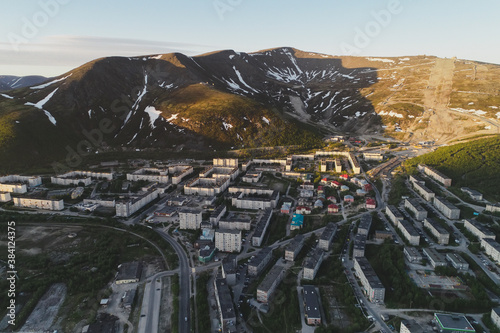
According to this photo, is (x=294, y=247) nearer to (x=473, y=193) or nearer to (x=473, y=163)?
(x=473, y=193)

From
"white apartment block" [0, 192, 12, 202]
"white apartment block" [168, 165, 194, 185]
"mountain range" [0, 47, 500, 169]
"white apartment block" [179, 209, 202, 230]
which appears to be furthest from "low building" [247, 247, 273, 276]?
"mountain range" [0, 47, 500, 169]

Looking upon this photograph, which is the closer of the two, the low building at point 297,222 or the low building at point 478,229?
the low building at point 478,229

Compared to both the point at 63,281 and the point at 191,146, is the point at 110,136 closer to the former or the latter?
the point at 191,146

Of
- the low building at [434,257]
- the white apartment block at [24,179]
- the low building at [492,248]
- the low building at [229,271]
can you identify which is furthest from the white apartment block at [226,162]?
the low building at [492,248]

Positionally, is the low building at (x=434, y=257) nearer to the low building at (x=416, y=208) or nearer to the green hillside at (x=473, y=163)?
the low building at (x=416, y=208)

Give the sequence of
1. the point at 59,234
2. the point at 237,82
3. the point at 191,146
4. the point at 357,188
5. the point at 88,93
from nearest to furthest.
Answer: the point at 59,234, the point at 357,188, the point at 191,146, the point at 88,93, the point at 237,82

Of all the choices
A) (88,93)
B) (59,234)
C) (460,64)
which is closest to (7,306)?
(59,234)
